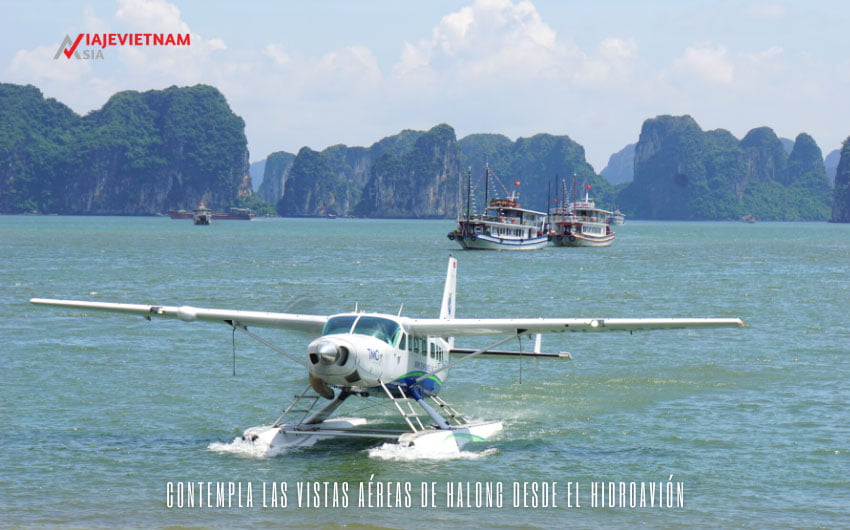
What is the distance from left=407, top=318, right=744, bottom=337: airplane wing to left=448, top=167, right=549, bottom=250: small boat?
87.3 m

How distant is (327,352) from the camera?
15.9 metres

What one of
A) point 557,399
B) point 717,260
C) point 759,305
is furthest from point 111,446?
point 717,260

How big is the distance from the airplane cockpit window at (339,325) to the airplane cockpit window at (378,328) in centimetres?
14

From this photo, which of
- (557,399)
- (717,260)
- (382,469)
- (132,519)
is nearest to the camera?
(132,519)

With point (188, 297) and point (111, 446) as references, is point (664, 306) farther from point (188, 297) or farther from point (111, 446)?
point (111, 446)

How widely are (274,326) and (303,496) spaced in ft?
12.9

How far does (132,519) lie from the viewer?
14797 mm

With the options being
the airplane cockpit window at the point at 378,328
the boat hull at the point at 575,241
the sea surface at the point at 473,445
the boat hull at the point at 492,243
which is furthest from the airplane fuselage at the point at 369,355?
the boat hull at the point at 575,241

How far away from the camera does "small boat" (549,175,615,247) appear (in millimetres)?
118312

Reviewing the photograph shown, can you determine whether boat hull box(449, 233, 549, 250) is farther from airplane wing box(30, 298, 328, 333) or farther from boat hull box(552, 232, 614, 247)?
airplane wing box(30, 298, 328, 333)

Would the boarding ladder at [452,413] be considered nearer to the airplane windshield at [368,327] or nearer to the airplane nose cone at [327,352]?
the airplane windshield at [368,327]

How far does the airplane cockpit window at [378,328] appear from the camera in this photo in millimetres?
17203

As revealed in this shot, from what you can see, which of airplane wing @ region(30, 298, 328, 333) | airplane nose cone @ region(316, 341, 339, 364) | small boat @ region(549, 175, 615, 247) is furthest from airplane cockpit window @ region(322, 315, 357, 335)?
small boat @ region(549, 175, 615, 247)

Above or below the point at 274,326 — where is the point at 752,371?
below
